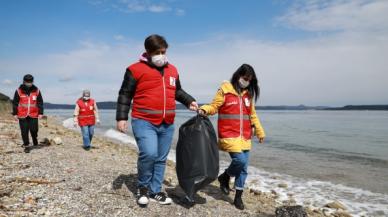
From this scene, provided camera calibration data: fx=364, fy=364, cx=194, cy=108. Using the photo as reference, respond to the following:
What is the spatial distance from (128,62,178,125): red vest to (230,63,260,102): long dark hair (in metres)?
1.18

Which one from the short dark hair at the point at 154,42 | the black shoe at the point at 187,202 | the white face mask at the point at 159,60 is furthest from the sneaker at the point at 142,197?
the short dark hair at the point at 154,42

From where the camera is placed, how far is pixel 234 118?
5.21 metres

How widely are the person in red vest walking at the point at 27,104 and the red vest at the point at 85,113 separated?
1.82 m

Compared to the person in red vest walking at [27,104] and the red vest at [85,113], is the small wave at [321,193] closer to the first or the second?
the red vest at [85,113]

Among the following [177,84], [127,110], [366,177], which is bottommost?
[366,177]

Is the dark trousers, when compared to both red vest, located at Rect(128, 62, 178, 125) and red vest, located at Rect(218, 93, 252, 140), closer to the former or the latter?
red vest, located at Rect(128, 62, 178, 125)

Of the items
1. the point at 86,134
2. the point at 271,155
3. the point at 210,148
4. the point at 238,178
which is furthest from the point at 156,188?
the point at 271,155

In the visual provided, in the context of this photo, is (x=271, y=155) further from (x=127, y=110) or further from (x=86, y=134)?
(x=127, y=110)

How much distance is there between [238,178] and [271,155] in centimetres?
1003

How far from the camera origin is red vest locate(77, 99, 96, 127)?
10711 mm

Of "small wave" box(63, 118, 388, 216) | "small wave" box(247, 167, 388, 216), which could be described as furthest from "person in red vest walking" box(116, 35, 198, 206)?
"small wave" box(247, 167, 388, 216)

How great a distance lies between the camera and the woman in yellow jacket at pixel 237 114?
204 inches

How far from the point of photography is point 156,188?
482cm

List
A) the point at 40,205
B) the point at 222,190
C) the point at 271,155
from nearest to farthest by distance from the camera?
the point at 40,205, the point at 222,190, the point at 271,155
